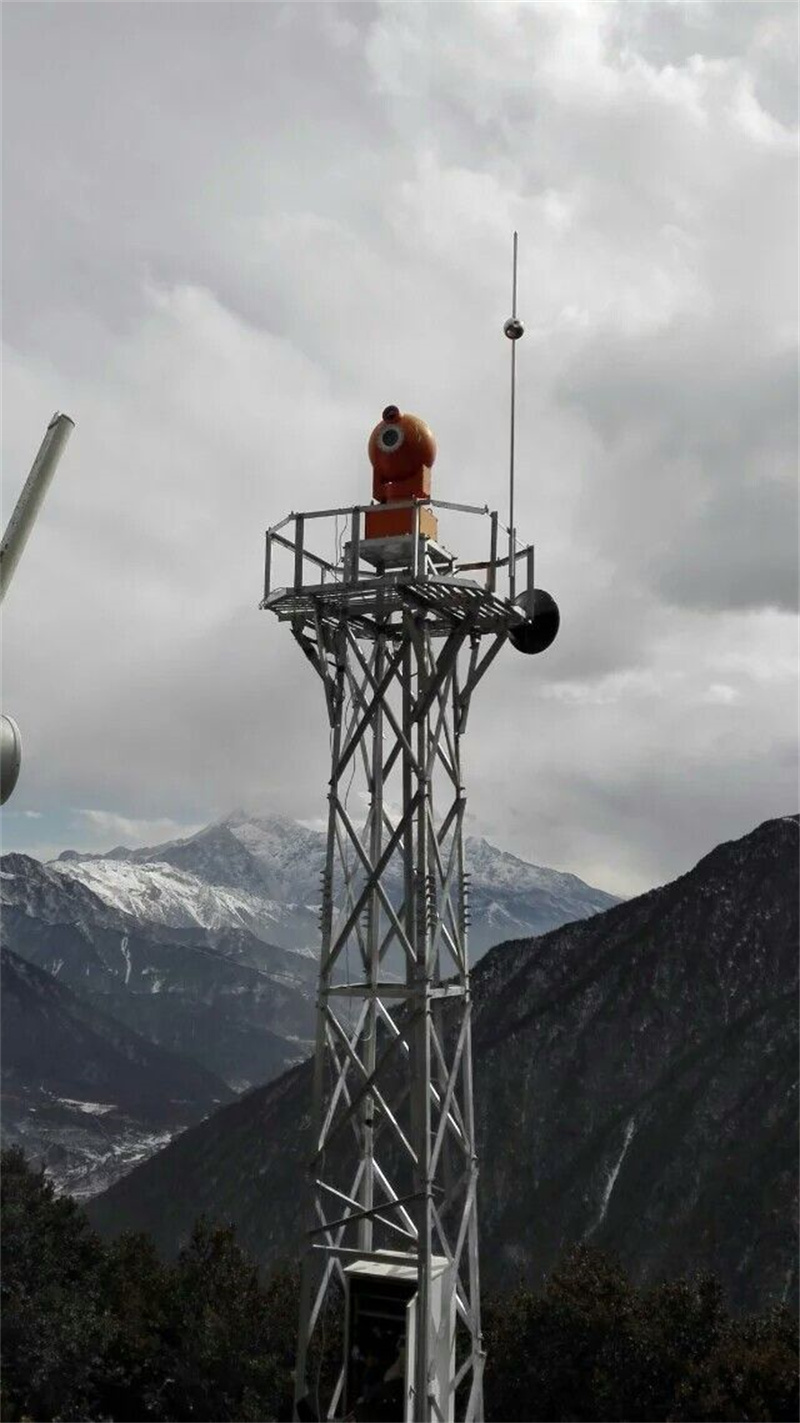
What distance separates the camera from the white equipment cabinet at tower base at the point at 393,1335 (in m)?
16.0

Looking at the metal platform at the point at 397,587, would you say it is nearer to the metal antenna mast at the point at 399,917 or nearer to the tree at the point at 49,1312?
the metal antenna mast at the point at 399,917

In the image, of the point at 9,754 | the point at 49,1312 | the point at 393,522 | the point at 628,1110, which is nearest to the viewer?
the point at 9,754

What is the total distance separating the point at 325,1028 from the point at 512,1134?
4666 inches

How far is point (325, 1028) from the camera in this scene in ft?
58.2

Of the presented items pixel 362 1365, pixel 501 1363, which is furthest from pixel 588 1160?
pixel 362 1365

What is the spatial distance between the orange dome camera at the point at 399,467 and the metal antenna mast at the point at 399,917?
1.0 inches

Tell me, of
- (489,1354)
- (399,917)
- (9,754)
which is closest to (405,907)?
(399,917)

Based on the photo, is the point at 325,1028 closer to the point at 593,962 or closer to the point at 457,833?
the point at 457,833

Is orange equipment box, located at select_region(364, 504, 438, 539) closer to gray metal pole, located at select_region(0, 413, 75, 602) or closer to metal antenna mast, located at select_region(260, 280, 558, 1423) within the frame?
metal antenna mast, located at select_region(260, 280, 558, 1423)

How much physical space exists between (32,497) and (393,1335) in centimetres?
1392

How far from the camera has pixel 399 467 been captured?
60.1ft

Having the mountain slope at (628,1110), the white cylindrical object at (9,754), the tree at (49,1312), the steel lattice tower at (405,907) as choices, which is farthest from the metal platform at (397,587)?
the mountain slope at (628,1110)

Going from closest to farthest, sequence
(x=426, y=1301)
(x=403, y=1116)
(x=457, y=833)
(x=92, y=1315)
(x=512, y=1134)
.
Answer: (x=426, y=1301) < (x=457, y=833) < (x=92, y=1315) < (x=403, y=1116) < (x=512, y=1134)

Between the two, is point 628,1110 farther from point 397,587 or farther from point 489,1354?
point 397,587
